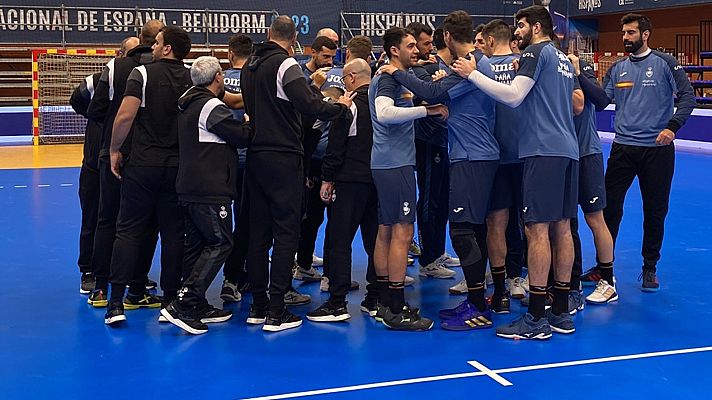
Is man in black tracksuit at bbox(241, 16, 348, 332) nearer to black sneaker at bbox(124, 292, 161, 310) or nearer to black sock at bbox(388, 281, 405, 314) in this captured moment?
black sock at bbox(388, 281, 405, 314)

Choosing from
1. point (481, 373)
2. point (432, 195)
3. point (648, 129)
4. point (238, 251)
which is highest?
point (648, 129)

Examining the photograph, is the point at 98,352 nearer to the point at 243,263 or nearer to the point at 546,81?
Result: the point at 243,263

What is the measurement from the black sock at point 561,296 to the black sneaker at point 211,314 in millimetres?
2269

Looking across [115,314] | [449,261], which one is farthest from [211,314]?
[449,261]

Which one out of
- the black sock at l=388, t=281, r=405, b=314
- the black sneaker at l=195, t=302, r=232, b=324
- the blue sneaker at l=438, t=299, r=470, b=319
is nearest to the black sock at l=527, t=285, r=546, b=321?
the blue sneaker at l=438, t=299, r=470, b=319

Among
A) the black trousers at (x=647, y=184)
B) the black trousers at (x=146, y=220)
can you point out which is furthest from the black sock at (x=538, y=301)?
the black trousers at (x=146, y=220)

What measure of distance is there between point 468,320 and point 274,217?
58.8 inches

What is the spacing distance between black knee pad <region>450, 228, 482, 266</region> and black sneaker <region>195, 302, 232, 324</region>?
66.5 inches

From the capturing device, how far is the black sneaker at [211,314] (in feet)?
20.0

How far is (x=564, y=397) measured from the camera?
4598mm

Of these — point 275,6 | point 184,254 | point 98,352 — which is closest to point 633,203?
point 184,254

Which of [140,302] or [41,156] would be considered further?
[41,156]

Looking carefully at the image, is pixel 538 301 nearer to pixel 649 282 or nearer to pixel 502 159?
pixel 502 159

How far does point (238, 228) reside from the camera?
267 inches
